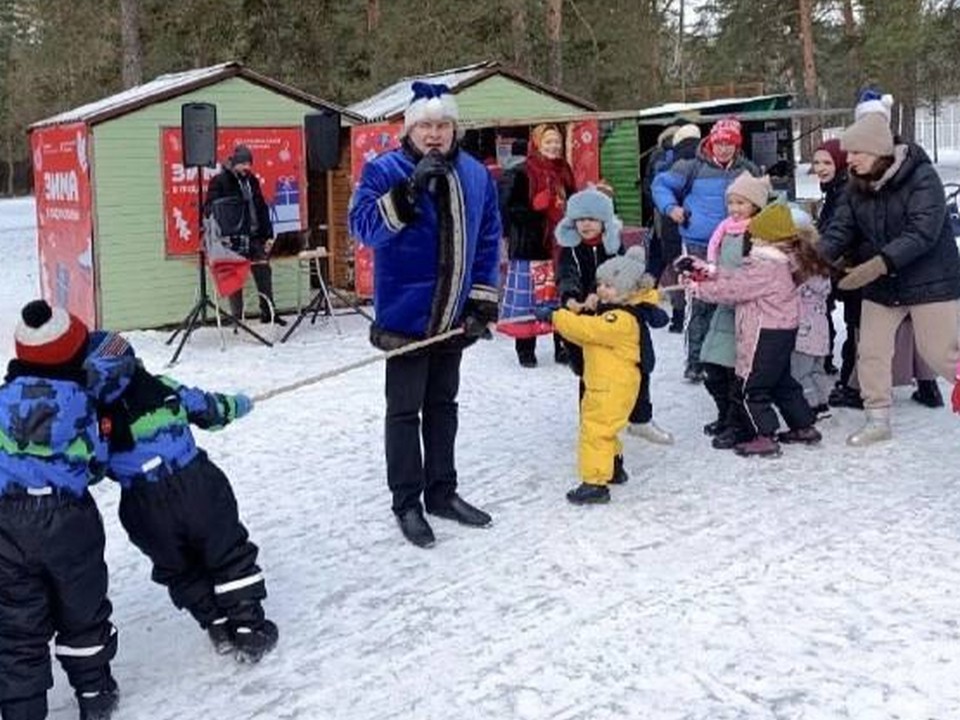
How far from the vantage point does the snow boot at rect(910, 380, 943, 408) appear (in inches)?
259

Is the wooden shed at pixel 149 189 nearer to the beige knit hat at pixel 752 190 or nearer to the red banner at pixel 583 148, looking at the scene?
the red banner at pixel 583 148

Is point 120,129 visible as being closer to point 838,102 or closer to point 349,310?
point 349,310

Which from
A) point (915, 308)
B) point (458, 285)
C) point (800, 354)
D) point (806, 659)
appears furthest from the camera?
point (800, 354)

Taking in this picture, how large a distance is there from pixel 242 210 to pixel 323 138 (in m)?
1.02

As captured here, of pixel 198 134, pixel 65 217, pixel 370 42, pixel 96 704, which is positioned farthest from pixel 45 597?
pixel 370 42

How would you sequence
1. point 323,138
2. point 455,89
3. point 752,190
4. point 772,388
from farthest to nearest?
point 455,89 < point 323,138 < point 752,190 < point 772,388

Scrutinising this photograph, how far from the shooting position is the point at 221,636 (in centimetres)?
363

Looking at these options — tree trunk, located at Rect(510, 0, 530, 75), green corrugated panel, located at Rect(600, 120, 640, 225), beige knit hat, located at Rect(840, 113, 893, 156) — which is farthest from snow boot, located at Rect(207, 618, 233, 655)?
tree trunk, located at Rect(510, 0, 530, 75)

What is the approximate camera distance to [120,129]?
9922mm

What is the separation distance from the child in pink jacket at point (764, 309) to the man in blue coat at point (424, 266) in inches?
59.3

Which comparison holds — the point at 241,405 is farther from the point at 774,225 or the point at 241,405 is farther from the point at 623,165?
the point at 623,165

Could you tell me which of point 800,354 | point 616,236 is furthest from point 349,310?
point 800,354

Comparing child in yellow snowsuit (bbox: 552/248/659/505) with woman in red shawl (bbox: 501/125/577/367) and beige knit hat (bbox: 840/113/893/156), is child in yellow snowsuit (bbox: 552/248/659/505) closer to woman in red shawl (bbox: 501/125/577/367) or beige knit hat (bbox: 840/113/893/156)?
beige knit hat (bbox: 840/113/893/156)

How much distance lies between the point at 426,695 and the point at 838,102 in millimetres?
35888
